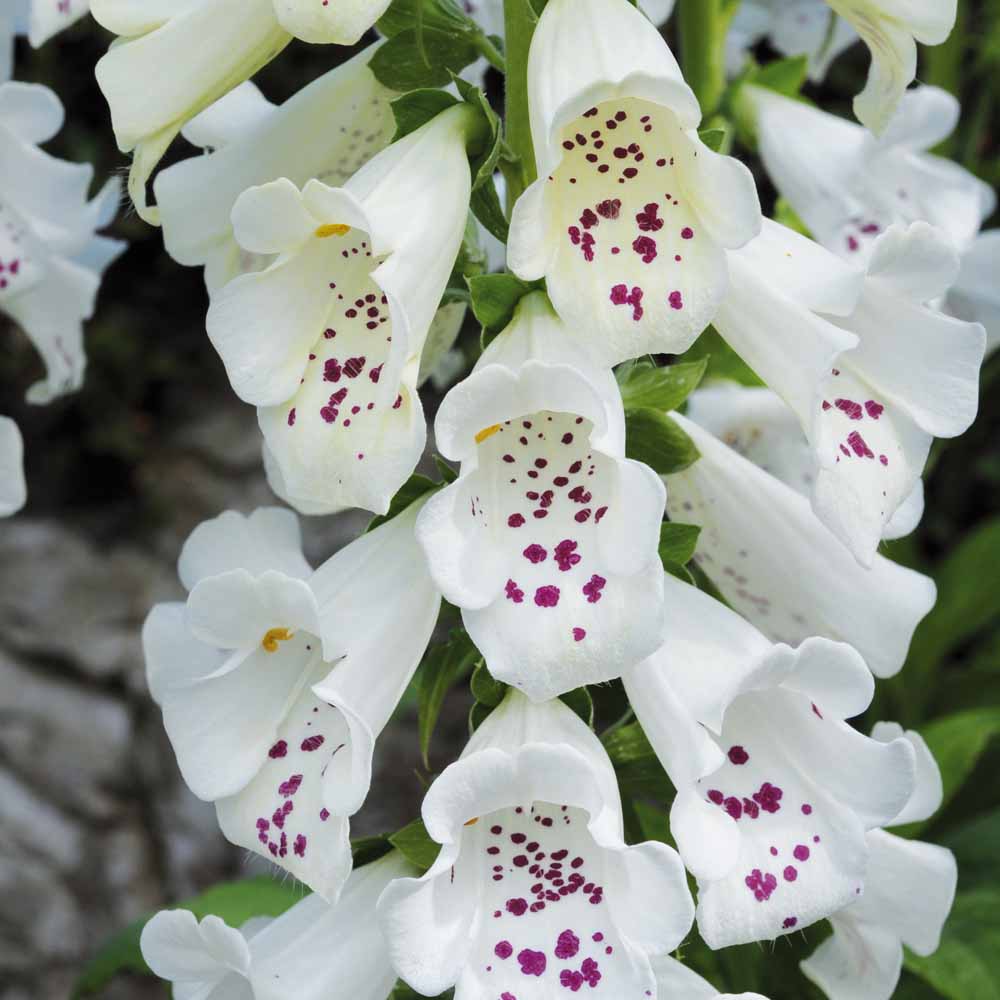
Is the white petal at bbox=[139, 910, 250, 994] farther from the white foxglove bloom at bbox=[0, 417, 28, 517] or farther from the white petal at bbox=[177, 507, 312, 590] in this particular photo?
the white foxglove bloom at bbox=[0, 417, 28, 517]

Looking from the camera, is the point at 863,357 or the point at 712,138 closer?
the point at 712,138

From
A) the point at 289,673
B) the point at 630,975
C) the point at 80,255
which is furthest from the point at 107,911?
the point at 630,975

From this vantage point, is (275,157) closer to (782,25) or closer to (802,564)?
(802,564)

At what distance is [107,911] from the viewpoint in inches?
117

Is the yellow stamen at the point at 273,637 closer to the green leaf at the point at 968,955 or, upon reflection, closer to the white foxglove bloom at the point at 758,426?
the white foxglove bloom at the point at 758,426

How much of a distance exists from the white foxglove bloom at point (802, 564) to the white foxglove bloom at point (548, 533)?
0.25 m

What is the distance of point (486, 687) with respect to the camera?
1.18 metres

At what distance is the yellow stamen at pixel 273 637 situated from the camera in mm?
1196

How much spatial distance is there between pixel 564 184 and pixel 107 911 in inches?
92.0

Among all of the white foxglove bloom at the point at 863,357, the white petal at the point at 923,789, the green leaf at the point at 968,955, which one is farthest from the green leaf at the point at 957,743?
the white foxglove bloom at the point at 863,357

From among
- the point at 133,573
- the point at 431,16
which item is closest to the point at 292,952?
the point at 431,16

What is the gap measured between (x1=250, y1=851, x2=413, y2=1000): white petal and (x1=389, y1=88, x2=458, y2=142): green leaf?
2.04 feet

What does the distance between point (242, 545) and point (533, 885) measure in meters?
0.40

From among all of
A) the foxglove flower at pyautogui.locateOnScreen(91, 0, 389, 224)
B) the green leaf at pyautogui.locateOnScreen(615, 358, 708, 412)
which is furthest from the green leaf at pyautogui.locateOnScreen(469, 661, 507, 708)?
the foxglove flower at pyautogui.locateOnScreen(91, 0, 389, 224)
